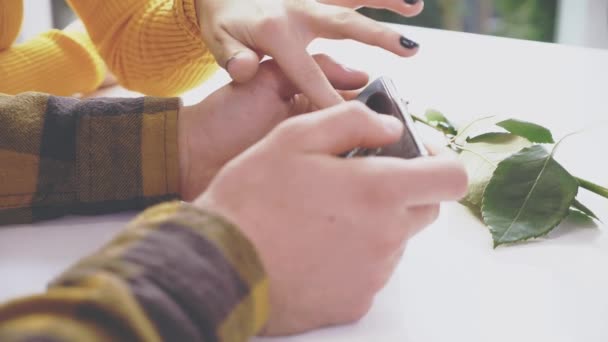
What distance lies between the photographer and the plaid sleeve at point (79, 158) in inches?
18.2

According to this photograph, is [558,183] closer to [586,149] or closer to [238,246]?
[586,149]

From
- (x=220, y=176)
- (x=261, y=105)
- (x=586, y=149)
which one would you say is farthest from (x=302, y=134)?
(x=586, y=149)

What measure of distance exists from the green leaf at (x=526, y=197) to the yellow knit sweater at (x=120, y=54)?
0.34m

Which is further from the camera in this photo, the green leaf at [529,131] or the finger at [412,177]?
the green leaf at [529,131]

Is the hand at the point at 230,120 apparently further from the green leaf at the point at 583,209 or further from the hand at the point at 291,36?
the green leaf at the point at 583,209

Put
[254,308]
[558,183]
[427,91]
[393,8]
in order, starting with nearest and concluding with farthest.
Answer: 1. [254,308]
2. [558,183]
3. [393,8]
4. [427,91]

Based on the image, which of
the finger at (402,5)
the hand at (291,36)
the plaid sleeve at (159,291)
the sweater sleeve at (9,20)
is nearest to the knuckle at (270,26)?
the hand at (291,36)

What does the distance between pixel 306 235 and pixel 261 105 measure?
19cm

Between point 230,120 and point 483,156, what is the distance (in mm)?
191

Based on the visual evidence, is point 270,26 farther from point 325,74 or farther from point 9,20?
point 9,20

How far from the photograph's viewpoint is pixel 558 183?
0.45m

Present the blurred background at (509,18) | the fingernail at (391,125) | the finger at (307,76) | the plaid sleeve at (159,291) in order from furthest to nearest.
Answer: the blurred background at (509,18)
the finger at (307,76)
the fingernail at (391,125)
the plaid sleeve at (159,291)

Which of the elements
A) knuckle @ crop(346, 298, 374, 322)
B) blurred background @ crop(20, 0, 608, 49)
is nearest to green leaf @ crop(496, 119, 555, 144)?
knuckle @ crop(346, 298, 374, 322)

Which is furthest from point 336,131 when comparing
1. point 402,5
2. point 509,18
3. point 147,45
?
point 509,18
